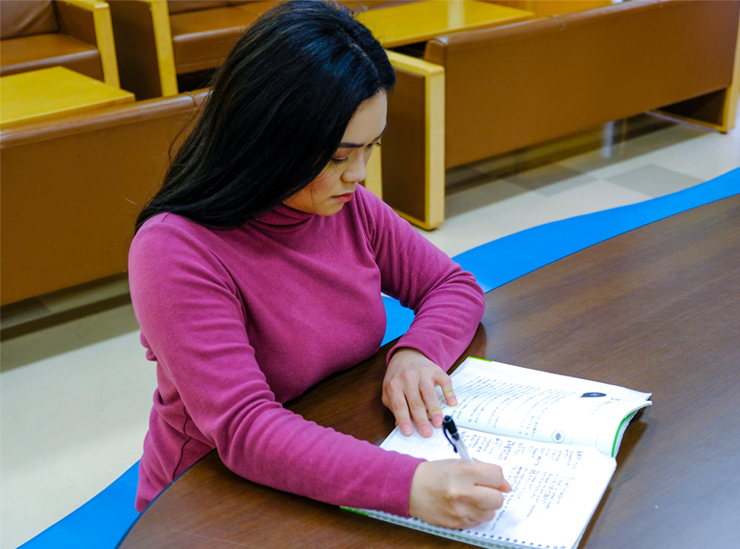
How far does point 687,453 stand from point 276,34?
0.67m

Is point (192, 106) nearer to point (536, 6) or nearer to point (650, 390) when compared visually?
point (650, 390)

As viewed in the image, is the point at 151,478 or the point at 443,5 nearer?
the point at 151,478

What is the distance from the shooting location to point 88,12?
139 inches

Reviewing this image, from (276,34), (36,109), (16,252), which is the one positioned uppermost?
(276,34)

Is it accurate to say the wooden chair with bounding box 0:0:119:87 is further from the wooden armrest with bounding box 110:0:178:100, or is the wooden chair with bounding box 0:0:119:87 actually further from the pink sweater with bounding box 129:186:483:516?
the pink sweater with bounding box 129:186:483:516

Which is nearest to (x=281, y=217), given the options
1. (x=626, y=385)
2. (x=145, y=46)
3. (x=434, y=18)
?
(x=626, y=385)

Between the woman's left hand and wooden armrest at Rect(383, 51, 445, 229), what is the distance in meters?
2.03

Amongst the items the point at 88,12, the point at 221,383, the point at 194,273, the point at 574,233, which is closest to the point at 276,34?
the point at 194,273

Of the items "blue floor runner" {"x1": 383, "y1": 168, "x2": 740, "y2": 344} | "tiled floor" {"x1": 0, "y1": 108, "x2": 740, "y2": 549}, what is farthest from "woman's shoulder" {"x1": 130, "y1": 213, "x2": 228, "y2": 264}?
"tiled floor" {"x1": 0, "y1": 108, "x2": 740, "y2": 549}

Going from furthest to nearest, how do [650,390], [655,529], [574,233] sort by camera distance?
[574,233] < [650,390] < [655,529]

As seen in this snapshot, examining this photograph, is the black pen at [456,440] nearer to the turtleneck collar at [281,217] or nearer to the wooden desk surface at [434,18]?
→ the turtleneck collar at [281,217]

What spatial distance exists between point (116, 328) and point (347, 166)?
5.85ft

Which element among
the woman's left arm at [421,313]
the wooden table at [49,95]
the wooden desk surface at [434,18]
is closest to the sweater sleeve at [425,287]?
the woman's left arm at [421,313]

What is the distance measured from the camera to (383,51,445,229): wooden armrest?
2904mm
